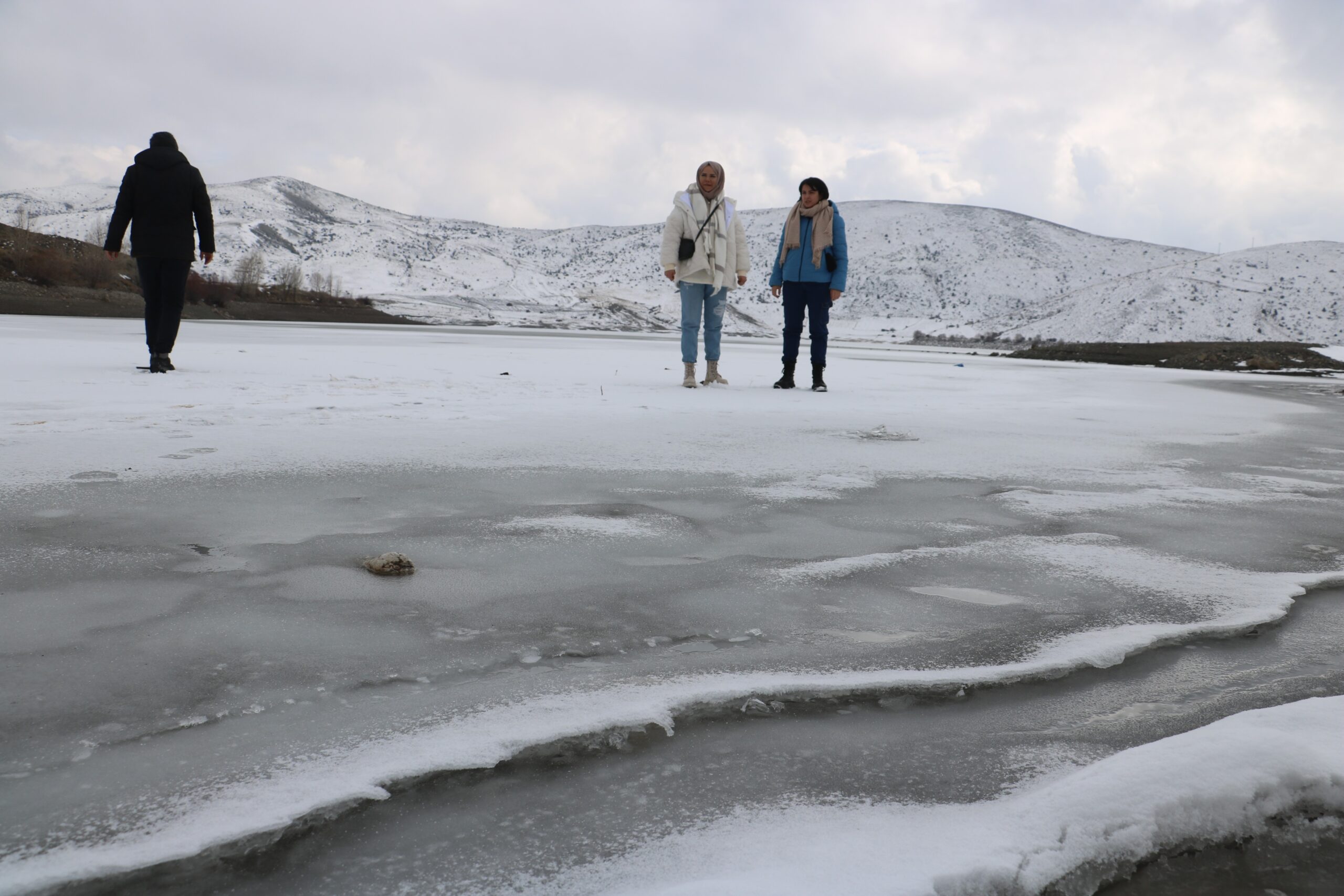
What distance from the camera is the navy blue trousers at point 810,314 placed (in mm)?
7129

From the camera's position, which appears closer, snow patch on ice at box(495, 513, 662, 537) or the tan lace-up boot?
snow patch on ice at box(495, 513, 662, 537)

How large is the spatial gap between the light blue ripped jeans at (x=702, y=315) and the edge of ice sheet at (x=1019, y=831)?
5.93 m

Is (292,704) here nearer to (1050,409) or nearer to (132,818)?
(132,818)

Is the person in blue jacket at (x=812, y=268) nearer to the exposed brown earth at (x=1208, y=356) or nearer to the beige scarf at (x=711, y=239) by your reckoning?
the beige scarf at (x=711, y=239)

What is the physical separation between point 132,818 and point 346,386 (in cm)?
498

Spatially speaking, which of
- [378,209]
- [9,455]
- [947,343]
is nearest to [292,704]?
[9,455]

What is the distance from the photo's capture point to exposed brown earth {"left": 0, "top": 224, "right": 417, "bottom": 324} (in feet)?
56.2

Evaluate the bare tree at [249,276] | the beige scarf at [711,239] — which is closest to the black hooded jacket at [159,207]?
the beige scarf at [711,239]

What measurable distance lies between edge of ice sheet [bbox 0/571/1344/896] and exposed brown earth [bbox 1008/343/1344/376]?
578 inches

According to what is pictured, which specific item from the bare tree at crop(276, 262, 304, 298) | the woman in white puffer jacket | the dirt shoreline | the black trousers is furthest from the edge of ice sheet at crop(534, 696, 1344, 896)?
the bare tree at crop(276, 262, 304, 298)

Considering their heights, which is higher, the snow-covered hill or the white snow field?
the snow-covered hill

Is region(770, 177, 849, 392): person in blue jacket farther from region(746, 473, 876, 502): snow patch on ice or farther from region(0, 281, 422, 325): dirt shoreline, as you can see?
region(0, 281, 422, 325): dirt shoreline

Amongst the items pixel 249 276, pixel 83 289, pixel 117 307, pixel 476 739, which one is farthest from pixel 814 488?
pixel 249 276

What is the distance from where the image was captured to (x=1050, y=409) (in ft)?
20.8
